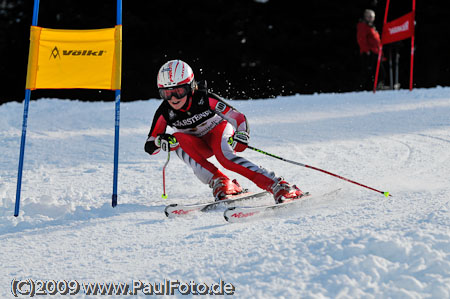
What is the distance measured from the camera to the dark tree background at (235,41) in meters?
18.1

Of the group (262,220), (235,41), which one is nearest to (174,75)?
(262,220)

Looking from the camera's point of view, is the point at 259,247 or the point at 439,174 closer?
the point at 259,247

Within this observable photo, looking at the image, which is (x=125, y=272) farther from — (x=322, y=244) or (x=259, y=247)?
(x=322, y=244)

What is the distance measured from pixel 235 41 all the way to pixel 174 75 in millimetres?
14024

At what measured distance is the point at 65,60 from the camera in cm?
442

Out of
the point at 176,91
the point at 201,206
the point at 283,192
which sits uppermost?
the point at 176,91

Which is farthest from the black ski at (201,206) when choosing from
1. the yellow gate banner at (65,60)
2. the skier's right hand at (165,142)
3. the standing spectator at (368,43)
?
the standing spectator at (368,43)

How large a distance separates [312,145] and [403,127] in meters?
1.58

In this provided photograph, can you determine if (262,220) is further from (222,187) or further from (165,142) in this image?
(165,142)

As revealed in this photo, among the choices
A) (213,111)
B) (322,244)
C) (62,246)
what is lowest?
(62,246)

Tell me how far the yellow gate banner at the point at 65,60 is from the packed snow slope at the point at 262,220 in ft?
3.43

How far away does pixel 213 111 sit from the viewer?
4.67 meters

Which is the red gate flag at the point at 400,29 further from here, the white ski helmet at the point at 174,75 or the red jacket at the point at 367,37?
the white ski helmet at the point at 174,75

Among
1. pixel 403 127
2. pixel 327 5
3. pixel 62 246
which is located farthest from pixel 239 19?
pixel 62 246
